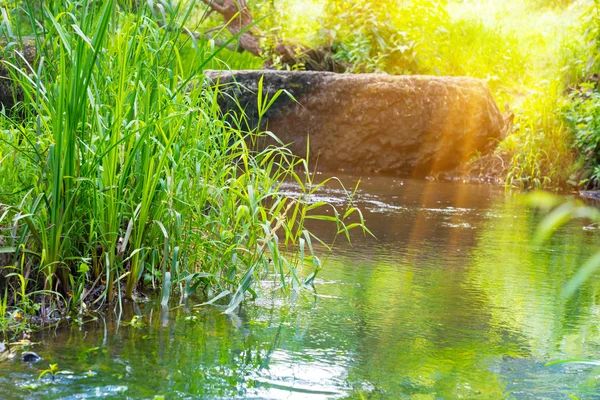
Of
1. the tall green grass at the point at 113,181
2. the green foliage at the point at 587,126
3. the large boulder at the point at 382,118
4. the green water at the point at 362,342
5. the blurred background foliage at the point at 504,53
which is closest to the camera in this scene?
the green water at the point at 362,342

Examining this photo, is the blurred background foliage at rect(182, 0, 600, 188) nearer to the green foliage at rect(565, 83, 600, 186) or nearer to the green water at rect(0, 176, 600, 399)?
the green foliage at rect(565, 83, 600, 186)

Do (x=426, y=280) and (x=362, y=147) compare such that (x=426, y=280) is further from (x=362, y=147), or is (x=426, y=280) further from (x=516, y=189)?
(x=362, y=147)

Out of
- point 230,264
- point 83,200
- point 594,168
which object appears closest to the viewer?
point 83,200

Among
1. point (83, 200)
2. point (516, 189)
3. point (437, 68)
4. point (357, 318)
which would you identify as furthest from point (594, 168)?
point (83, 200)

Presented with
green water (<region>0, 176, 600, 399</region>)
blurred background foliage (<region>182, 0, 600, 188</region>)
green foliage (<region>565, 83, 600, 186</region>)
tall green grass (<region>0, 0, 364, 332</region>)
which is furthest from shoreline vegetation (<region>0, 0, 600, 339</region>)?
blurred background foliage (<region>182, 0, 600, 188</region>)

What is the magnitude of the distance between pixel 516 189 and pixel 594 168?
725 millimetres

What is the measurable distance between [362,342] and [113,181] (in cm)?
97

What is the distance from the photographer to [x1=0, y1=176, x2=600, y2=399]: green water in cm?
189

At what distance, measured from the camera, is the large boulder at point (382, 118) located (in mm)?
7867

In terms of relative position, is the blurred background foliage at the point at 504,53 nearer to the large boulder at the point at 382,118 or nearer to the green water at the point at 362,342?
the large boulder at the point at 382,118

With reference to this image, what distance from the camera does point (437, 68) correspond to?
9.42 metres

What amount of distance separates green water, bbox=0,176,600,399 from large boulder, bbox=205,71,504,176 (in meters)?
4.34

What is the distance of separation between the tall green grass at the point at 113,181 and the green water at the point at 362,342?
0.18m

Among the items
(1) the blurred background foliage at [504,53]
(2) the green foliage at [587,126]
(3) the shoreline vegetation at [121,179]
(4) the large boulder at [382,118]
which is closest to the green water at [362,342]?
(3) the shoreline vegetation at [121,179]
